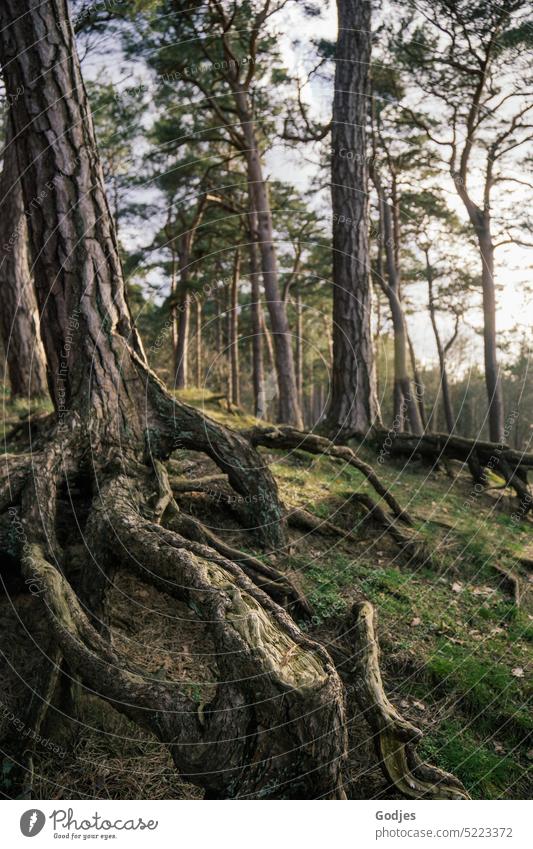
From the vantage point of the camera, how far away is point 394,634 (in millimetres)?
4637

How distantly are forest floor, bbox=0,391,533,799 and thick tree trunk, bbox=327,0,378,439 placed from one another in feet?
5.41

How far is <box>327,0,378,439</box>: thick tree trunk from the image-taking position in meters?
8.40

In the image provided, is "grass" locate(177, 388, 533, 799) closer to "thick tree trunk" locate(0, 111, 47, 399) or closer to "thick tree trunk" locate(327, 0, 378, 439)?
"thick tree trunk" locate(327, 0, 378, 439)


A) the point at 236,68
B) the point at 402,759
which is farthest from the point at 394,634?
the point at 236,68

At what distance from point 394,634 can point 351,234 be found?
6090mm

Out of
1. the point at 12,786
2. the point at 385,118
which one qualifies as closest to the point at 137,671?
the point at 12,786

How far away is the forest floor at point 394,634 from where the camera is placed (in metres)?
3.40

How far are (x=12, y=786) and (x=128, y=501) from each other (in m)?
1.87

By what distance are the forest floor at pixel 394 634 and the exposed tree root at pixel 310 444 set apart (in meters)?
0.35

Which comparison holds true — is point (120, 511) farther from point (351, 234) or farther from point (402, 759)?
point (351, 234)

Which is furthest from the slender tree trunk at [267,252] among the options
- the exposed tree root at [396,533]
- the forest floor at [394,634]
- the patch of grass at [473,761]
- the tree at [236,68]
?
the patch of grass at [473,761]

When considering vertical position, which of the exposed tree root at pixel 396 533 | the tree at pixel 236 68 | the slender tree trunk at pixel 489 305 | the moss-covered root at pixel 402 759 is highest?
the tree at pixel 236 68

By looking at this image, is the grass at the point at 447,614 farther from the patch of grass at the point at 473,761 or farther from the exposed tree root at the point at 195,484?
the exposed tree root at the point at 195,484
